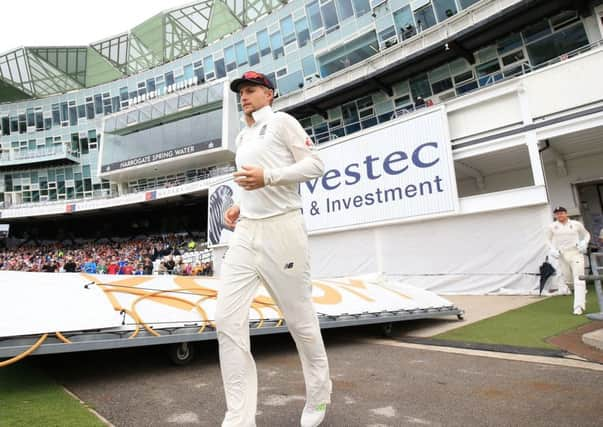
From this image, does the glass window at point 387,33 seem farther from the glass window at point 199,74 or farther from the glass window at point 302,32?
the glass window at point 199,74

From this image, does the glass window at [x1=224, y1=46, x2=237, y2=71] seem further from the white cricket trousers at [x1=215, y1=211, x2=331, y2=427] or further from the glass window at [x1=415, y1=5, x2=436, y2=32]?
the white cricket trousers at [x1=215, y1=211, x2=331, y2=427]

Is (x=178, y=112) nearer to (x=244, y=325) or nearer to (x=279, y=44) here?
(x=279, y=44)

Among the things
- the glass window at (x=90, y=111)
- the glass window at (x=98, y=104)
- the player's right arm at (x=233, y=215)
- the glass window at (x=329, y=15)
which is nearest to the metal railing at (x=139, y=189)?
the glass window at (x=90, y=111)

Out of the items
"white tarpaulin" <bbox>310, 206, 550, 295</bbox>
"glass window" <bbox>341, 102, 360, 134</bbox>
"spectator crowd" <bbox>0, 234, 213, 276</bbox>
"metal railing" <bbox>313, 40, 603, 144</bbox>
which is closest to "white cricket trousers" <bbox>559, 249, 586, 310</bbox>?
"white tarpaulin" <bbox>310, 206, 550, 295</bbox>

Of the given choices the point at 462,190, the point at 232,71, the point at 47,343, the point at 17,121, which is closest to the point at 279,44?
the point at 232,71

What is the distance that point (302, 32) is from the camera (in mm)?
25969

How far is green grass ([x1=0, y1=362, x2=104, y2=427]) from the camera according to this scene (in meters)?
2.33

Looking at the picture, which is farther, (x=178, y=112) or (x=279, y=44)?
(x=178, y=112)

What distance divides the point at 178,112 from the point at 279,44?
12.1 meters

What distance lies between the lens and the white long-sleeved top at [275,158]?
2.16 meters

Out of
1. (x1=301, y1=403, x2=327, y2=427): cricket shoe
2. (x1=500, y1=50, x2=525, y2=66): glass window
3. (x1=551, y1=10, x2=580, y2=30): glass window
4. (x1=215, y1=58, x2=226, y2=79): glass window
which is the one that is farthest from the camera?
(x1=215, y1=58, x2=226, y2=79): glass window

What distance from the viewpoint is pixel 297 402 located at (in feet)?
8.74

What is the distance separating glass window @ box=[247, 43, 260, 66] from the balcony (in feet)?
76.0

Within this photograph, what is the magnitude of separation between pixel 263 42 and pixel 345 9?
8112 millimetres
